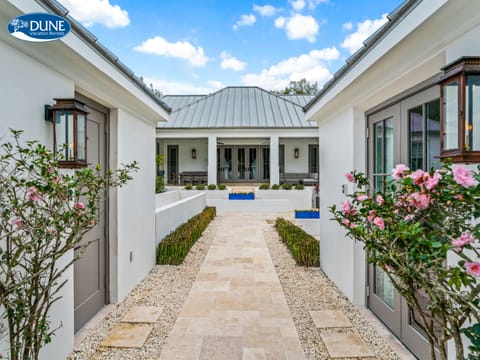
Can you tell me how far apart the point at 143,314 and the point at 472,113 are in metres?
4.02

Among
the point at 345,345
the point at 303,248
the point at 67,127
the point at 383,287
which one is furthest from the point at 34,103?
the point at 303,248

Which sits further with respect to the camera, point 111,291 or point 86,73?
point 111,291

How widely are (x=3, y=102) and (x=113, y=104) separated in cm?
203

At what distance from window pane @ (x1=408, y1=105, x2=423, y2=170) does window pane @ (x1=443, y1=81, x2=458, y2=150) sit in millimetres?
1038

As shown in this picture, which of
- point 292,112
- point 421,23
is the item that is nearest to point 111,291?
point 421,23

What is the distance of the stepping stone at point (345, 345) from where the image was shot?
3073 mm

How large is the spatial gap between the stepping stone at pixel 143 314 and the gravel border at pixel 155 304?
7 centimetres

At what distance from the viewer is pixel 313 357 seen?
120 inches

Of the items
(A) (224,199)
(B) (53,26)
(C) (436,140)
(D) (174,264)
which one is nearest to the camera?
(B) (53,26)

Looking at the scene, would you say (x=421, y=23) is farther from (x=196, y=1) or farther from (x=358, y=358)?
(x=196, y=1)

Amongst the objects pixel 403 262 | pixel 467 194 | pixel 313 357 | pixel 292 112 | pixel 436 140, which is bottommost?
pixel 313 357

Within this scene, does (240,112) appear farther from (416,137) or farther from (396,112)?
(416,137)

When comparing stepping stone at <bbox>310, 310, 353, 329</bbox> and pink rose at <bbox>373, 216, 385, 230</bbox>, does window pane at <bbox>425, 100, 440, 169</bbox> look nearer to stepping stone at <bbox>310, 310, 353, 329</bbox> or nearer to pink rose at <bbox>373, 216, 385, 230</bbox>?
pink rose at <bbox>373, 216, 385, 230</bbox>

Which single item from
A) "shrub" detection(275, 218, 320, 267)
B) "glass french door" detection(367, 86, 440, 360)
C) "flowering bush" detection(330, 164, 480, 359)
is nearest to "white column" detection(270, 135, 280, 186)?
"shrub" detection(275, 218, 320, 267)
